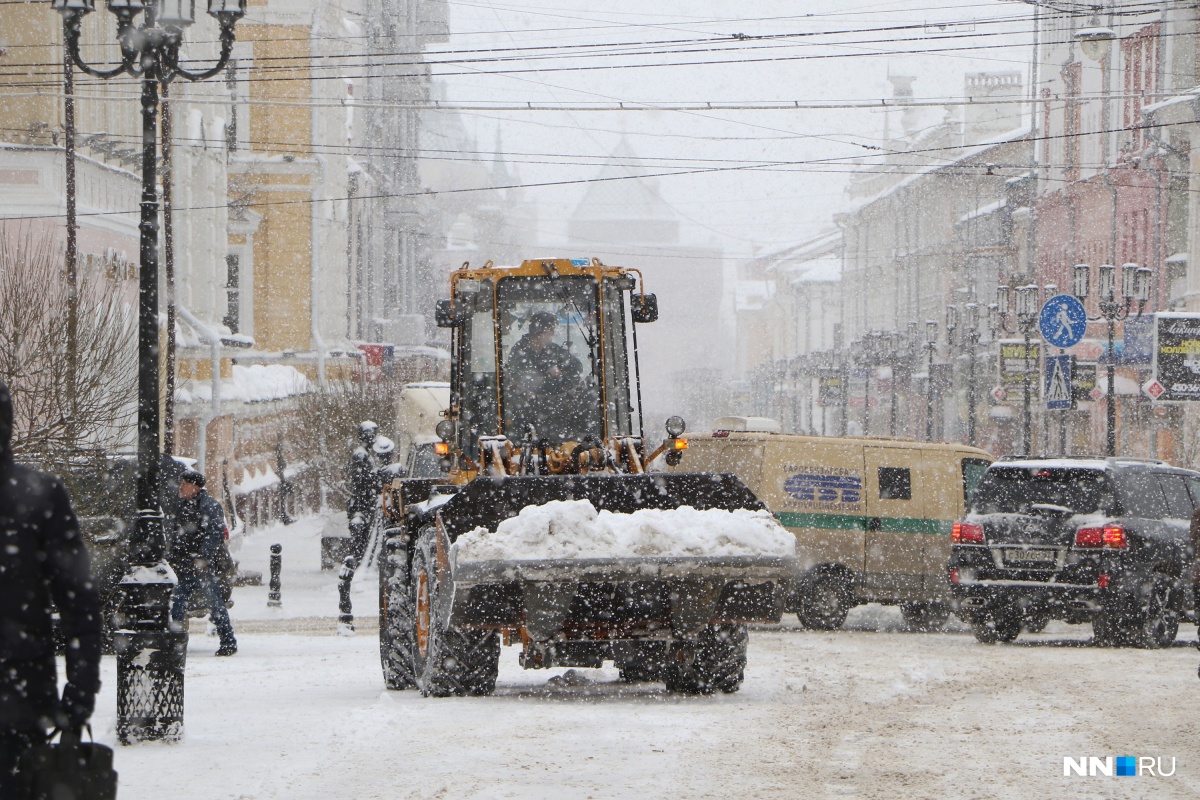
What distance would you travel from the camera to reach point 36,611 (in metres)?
5.02

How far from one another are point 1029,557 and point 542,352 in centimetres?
535

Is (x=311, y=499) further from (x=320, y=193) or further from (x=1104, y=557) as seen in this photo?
(x=1104, y=557)

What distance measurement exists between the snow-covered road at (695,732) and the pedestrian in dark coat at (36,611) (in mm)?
2957

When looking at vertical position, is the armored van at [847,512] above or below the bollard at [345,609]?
above

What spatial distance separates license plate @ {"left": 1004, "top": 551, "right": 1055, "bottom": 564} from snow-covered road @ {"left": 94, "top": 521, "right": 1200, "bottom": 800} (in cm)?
127

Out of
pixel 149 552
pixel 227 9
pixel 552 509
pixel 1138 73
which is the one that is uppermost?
pixel 1138 73

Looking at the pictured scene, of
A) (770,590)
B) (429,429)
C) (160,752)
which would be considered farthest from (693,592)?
(429,429)

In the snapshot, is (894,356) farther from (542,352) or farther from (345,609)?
(542,352)

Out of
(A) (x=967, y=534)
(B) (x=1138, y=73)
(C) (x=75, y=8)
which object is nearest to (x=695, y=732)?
(C) (x=75, y=8)

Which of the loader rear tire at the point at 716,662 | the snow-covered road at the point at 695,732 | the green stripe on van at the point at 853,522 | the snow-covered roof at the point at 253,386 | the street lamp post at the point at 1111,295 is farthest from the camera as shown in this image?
the snow-covered roof at the point at 253,386

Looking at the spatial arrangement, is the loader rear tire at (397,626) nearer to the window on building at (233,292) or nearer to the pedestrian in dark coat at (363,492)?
the pedestrian in dark coat at (363,492)

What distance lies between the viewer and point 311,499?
40.9 m

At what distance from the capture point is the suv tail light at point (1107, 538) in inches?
651

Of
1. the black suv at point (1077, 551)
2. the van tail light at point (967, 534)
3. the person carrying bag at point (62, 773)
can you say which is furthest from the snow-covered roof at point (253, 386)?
the person carrying bag at point (62, 773)
